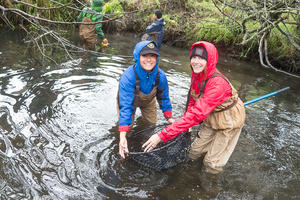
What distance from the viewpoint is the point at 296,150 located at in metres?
3.70

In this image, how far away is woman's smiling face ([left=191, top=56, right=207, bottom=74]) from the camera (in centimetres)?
249

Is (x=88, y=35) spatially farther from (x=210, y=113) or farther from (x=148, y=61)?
(x=210, y=113)

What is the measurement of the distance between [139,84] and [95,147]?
3.50 ft

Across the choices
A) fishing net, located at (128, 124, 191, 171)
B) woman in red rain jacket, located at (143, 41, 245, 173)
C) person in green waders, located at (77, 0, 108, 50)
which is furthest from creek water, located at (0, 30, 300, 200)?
person in green waders, located at (77, 0, 108, 50)

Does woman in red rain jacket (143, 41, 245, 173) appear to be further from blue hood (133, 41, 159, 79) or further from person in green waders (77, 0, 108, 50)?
person in green waders (77, 0, 108, 50)

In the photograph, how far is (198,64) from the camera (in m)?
2.51

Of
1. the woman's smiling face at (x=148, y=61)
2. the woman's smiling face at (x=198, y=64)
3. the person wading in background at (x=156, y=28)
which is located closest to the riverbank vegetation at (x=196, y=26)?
the person wading in background at (x=156, y=28)

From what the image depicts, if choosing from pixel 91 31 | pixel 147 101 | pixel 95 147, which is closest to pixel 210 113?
pixel 147 101

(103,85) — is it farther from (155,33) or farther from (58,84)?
(155,33)

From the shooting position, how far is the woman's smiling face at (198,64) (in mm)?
2487

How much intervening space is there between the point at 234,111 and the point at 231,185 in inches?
35.5

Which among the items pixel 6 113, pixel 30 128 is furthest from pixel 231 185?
pixel 6 113

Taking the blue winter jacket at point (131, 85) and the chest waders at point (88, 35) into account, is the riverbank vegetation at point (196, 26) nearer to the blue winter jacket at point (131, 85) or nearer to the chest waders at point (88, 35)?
the chest waders at point (88, 35)

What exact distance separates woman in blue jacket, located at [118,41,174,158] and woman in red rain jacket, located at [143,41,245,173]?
408 millimetres
